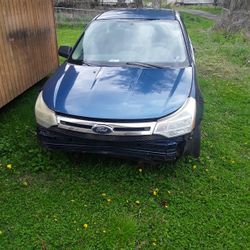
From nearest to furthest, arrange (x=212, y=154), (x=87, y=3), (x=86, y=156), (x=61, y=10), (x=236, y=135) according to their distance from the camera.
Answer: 1. (x=86, y=156)
2. (x=212, y=154)
3. (x=236, y=135)
4. (x=61, y=10)
5. (x=87, y=3)

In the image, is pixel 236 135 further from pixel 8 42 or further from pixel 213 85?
pixel 8 42

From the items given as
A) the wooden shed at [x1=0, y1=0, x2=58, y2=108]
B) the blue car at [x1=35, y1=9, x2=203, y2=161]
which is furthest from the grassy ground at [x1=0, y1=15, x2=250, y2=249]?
the wooden shed at [x1=0, y1=0, x2=58, y2=108]

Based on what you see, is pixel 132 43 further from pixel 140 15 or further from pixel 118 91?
pixel 118 91

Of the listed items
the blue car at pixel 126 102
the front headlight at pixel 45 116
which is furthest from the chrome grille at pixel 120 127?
the front headlight at pixel 45 116

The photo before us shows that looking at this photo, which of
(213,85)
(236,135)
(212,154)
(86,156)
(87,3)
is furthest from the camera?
(87,3)

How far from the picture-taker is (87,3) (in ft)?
60.3

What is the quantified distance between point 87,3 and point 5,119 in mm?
15523

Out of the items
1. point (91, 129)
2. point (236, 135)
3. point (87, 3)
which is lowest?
point (87, 3)

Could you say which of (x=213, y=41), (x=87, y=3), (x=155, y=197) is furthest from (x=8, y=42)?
(x=87, y=3)

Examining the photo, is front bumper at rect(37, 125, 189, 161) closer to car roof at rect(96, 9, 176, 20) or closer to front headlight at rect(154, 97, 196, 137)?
front headlight at rect(154, 97, 196, 137)

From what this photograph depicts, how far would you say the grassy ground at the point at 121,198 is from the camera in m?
2.75

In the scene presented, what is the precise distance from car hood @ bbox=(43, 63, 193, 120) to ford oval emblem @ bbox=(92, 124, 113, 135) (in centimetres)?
9

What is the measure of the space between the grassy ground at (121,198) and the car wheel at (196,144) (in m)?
0.11

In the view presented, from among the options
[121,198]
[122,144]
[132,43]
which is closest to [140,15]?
[132,43]
